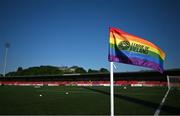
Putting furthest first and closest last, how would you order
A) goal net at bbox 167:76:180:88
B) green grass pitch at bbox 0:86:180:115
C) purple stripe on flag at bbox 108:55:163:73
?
goal net at bbox 167:76:180:88
green grass pitch at bbox 0:86:180:115
purple stripe on flag at bbox 108:55:163:73

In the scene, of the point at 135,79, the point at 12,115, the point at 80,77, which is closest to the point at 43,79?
the point at 80,77

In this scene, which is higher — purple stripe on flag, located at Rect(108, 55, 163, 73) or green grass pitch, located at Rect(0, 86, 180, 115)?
Answer: purple stripe on flag, located at Rect(108, 55, 163, 73)

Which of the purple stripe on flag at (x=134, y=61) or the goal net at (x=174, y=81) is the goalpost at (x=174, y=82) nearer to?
the goal net at (x=174, y=81)

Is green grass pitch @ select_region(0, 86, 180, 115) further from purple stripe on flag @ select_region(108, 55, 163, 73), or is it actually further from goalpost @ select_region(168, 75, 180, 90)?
goalpost @ select_region(168, 75, 180, 90)

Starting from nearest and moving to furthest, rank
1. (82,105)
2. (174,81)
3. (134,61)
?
(134,61)
(82,105)
(174,81)

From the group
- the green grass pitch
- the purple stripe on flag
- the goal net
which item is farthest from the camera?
the goal net

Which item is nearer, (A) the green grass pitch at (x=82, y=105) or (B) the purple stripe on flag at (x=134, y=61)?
(B) the purple stripe on flag at (x=134, y=61)

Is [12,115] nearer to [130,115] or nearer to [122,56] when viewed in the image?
[130,115]

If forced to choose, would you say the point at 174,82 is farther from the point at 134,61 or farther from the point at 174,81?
the point at 134,61

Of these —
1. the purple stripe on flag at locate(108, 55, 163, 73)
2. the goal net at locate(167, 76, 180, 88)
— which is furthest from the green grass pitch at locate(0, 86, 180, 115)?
the goal net at locate(167, 76, 180, 88)

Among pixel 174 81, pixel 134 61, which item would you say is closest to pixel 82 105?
pixel 134 61

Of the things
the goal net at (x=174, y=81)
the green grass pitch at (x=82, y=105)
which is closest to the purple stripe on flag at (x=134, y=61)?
the green grass pitch at (x=82, y=105)

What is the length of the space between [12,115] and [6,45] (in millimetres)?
97527

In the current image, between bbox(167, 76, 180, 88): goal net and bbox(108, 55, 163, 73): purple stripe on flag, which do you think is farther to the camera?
bbox(167, 76, 180, 88): goal net
